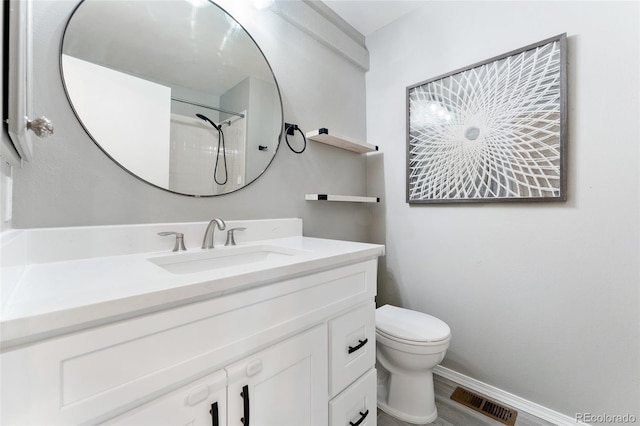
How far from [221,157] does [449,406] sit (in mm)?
1762

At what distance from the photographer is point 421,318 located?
1508mm

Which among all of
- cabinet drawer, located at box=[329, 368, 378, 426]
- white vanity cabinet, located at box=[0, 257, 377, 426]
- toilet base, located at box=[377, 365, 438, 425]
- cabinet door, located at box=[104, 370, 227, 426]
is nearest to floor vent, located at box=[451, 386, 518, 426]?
toilet base, located at box=[377, 365, 438, 425]

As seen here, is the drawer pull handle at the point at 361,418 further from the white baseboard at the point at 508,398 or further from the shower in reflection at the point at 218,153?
the shower in reflection at the point at 218,153

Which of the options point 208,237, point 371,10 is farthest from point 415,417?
point 371,10

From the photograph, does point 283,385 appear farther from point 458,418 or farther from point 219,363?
point 458,418

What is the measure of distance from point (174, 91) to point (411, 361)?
1657 mm

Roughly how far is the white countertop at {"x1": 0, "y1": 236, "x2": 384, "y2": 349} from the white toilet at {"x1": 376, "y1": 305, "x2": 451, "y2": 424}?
0.74 m

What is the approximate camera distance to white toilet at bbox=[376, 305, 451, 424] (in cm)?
130

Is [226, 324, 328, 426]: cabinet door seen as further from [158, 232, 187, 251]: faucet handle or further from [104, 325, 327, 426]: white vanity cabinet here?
[158, 232, 187, 251]: faucet handle

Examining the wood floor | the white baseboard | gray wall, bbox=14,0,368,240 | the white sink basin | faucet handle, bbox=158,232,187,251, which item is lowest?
the wood floor

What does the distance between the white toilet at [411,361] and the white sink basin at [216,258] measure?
28.2 inches

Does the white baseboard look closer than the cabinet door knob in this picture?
No

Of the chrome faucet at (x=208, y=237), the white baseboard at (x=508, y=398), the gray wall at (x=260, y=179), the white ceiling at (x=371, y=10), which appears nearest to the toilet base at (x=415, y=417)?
the white baseboard at (x=508, y=398)

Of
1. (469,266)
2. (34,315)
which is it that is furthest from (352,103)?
(34,315)
